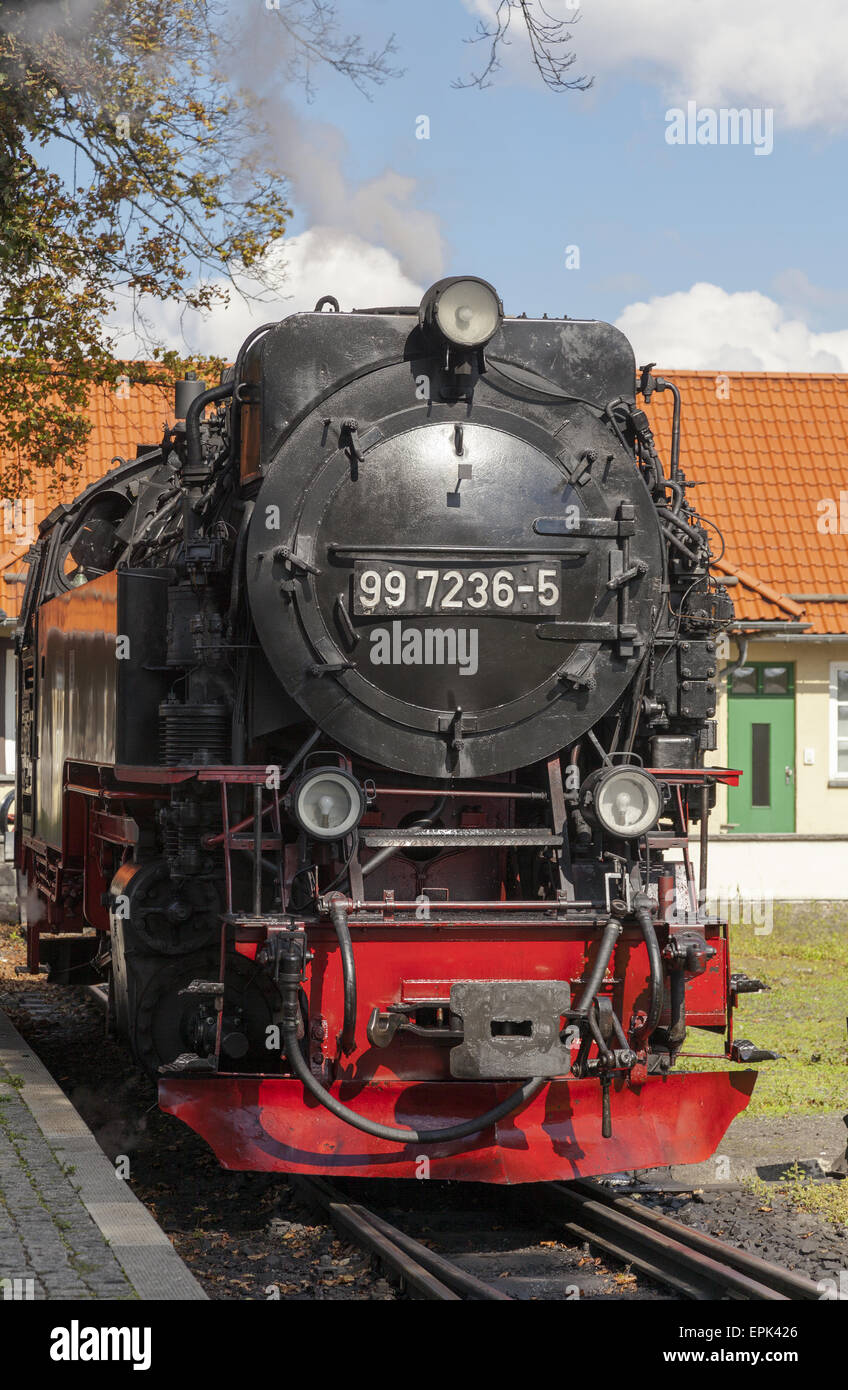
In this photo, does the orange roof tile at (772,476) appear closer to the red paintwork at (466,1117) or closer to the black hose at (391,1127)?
the red paintwork at (466,1117)

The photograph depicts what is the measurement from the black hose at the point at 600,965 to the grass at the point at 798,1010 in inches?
102

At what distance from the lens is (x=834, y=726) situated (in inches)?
690

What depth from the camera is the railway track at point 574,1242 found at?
5230 mm

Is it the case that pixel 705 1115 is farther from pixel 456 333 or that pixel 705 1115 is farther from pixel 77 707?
pixel 77 707

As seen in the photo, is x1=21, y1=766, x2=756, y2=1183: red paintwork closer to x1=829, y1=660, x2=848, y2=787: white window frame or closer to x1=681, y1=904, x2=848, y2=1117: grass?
x1=681, y1=904, x2=848, y2=1117: grass

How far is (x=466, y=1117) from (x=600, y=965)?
77cm

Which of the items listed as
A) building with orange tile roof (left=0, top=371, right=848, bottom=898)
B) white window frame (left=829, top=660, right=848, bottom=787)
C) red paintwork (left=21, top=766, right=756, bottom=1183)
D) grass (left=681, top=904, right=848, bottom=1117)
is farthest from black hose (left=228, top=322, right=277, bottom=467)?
white window frame (left=829, top=660, right=848, bottom=787)

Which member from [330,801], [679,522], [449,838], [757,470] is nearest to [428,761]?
[449,838]

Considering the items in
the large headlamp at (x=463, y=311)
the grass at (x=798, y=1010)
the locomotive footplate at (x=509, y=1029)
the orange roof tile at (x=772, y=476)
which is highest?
the orange roof tile at (x=772, y=476)

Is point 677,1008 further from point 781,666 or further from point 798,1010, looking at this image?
point 781,666

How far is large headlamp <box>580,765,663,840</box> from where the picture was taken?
6332 mm

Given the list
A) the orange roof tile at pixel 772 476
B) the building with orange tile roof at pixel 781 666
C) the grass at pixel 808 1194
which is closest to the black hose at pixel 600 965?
the grass at pixel 808 1194

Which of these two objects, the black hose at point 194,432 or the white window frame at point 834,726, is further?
the white window frame at point 834,726

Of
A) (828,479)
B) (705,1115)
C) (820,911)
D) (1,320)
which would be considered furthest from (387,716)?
(828,479)
